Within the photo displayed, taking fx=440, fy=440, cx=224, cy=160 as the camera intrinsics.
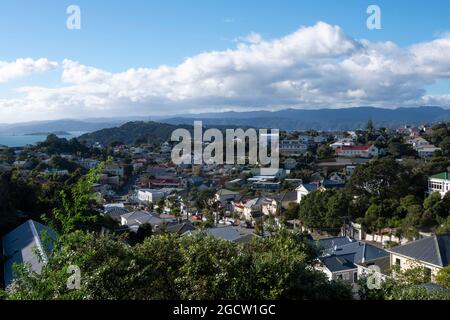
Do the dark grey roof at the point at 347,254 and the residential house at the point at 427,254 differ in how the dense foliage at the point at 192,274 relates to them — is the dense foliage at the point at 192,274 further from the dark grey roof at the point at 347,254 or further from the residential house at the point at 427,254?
the dark grey roof at the point at 347,254

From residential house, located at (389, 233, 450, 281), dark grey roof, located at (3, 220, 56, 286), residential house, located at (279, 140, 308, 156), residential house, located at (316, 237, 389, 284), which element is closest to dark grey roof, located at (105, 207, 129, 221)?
dark grey roof, located at (3, 220, 56, 286)

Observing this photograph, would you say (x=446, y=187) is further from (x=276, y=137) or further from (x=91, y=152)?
(x=91, y=152)

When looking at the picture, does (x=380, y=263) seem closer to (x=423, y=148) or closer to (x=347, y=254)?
(x=347, y=254)

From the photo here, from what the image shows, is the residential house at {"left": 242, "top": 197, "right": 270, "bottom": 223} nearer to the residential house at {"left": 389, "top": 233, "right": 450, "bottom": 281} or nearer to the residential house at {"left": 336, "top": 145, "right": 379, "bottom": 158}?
the residential house at {"left": 389, "top": 233, "right": 450, "bottom": 281}
